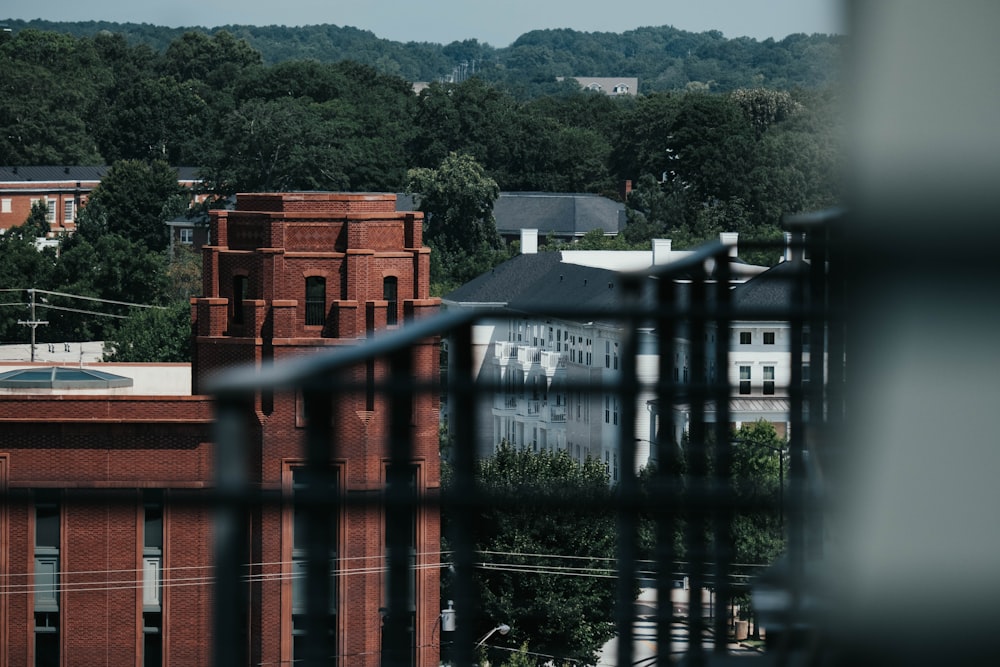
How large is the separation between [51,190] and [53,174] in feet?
8.71

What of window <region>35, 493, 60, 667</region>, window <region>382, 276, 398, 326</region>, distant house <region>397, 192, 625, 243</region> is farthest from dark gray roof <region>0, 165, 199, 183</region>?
window <region>35, 493, 60, 667</region>

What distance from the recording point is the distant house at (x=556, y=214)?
259 ft

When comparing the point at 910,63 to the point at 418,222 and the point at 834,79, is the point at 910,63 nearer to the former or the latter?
the point at 834,79

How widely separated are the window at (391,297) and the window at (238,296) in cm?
267

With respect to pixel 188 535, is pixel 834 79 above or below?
above

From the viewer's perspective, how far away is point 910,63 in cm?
122

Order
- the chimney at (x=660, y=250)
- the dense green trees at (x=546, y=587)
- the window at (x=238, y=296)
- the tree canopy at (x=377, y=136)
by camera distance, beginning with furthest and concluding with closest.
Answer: the tree canopy at (x=377, y=136)
the chimney at (x=660, y=250)
the window at (x=238, y=296)
the dense green trees at (x=546, y=587)

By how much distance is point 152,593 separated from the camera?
21.5 m

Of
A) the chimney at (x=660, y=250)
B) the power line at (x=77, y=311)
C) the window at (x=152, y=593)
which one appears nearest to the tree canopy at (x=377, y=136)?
the chimney at (x=660, y=250)

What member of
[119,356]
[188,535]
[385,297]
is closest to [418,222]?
[385,297]

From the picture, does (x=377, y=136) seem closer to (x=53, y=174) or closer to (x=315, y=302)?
(x=53, y=174)

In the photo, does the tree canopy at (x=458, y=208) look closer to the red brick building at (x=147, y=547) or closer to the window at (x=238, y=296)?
the window at (x=238, y=296)

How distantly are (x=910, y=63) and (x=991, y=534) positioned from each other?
36 cm

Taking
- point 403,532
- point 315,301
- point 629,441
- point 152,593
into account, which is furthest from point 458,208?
point 403,532
